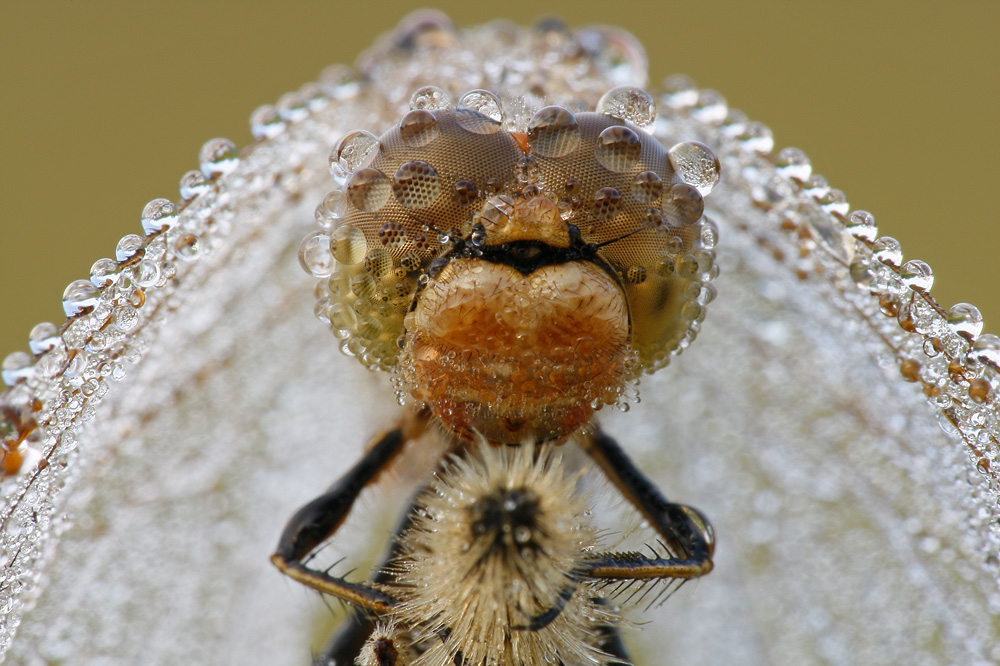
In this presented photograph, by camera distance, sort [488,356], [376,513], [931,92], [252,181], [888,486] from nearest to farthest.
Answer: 1. [488,356]
2. [252,181]
3. [888,486]
4. [376,513]
5. [931,92]

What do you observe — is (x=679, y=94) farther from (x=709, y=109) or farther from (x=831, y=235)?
(x=831, y=235)

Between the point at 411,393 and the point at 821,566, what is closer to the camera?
the point at 411,393

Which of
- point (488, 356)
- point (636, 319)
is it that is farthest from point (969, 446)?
point (488, 356)

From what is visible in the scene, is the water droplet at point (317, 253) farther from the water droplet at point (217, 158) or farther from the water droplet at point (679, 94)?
the water droplet at point (679, 94)

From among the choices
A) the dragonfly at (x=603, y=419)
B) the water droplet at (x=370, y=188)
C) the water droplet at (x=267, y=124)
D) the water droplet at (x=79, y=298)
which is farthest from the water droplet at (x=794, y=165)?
the water droplet at (x=79, y=298)

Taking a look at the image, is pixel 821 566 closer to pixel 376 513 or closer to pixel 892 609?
pixel 892 609

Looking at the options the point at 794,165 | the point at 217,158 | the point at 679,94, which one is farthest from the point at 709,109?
the point at 217,158

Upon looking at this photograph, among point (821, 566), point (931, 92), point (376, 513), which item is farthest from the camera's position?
point (931, 92)
